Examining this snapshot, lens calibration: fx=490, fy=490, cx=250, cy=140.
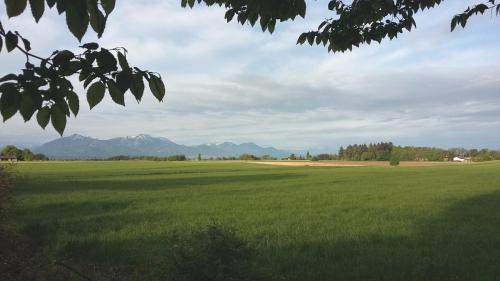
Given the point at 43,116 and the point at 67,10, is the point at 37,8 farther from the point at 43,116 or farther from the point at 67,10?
the point at 43,116

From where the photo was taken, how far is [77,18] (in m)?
1.82

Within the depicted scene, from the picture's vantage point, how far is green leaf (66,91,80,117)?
87.5 inches

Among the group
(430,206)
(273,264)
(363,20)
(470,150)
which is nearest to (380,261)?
Result: (273,264)

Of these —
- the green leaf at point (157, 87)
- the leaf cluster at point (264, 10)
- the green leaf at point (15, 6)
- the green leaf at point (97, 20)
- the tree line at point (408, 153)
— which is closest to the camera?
the green leaf at point (15, 6)

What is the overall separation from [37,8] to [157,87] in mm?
643

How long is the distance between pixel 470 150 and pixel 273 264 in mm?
206561

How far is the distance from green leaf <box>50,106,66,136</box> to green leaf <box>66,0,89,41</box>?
1.56ft

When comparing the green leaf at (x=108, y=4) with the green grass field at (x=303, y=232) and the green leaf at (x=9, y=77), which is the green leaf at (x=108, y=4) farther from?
the green grass field at (x=303, y=232)

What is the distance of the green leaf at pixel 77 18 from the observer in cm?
180

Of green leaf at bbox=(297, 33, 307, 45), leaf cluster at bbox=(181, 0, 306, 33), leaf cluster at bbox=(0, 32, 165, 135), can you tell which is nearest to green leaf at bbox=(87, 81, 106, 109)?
leaf cluster at bbox=(0, 32, 165, 135)

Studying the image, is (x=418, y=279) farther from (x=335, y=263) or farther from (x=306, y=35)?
(x=306, y=35)

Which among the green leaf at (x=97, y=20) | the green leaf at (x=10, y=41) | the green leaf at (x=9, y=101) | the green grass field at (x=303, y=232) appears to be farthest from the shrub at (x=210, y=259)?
the green leaf at (x=97, y=20)

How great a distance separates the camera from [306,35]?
21.4 feet

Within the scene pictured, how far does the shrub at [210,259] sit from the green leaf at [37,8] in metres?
4.32
